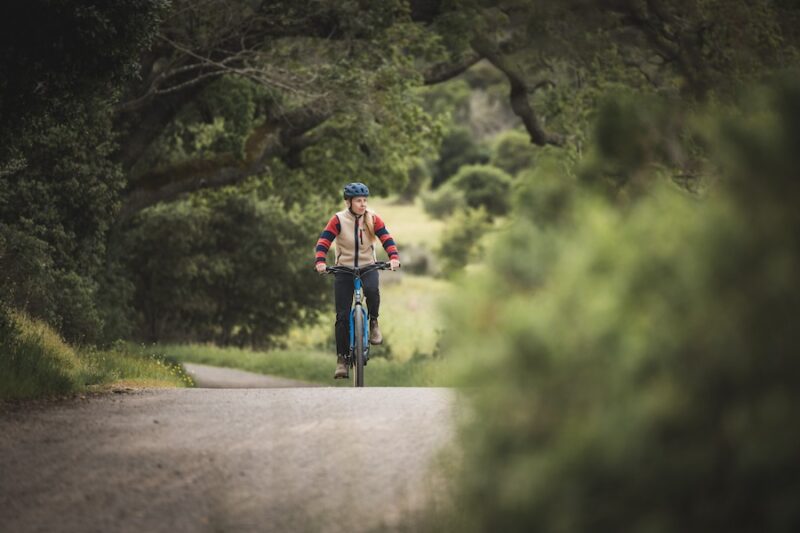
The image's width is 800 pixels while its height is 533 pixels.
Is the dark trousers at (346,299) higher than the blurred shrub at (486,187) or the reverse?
the reverse

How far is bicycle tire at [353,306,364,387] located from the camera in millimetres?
11273

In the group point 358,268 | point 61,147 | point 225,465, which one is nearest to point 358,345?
point 358,268

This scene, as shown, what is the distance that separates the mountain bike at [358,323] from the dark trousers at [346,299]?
0.19 ft

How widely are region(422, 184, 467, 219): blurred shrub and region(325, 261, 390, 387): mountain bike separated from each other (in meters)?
50.6

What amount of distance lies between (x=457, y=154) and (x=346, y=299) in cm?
6021

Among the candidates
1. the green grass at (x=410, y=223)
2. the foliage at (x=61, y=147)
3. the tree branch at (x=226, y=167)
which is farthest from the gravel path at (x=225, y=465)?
the green grass at (x=410, y=223)

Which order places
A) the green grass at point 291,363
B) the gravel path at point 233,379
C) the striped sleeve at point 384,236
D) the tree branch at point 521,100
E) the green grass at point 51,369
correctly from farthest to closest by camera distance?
the tree branch at point 521,100 → the green grass at point 291,363 → the gravel path at point 233,379 → the striped sleeve at point 384,236 → the green grass at point 51,369

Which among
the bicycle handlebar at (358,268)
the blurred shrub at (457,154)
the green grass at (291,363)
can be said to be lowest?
the green grass at (291,363)

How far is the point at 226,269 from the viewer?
27734 mm

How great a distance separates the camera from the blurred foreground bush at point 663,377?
3123 mm

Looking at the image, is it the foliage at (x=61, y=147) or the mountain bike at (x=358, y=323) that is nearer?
the foliage at (x=61, y=147)

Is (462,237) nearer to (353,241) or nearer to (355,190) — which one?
(353,241)

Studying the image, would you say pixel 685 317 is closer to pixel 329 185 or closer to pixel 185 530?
pixel 185 530

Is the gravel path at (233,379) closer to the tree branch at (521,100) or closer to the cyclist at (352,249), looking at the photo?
the tree branch at (521,100)
